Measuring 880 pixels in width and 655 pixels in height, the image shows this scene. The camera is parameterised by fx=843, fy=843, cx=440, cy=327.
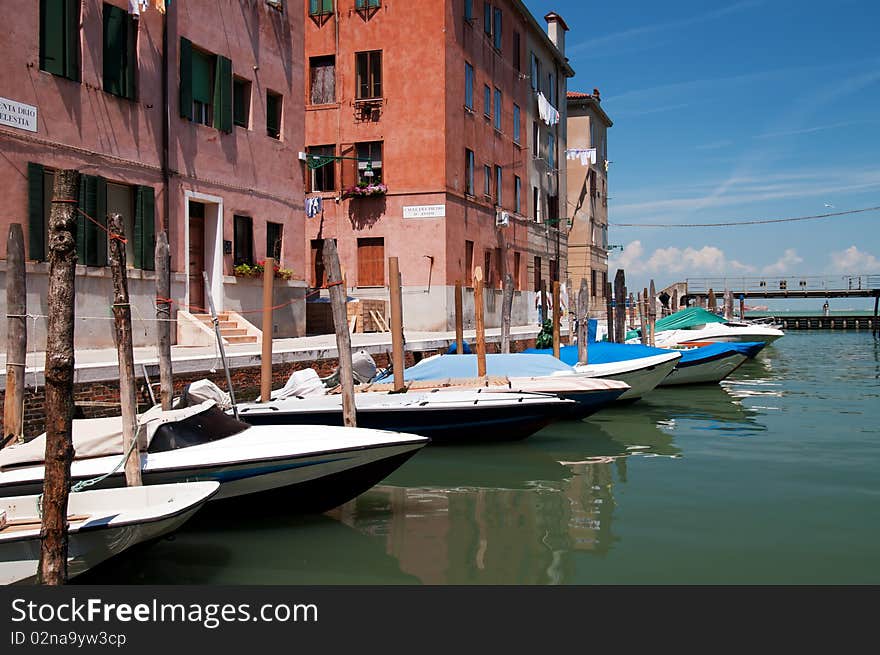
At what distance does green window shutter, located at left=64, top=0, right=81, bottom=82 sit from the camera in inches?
508

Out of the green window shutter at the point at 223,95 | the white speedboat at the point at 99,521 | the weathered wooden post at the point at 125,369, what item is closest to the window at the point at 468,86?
the green window shutter at the point at 223,95

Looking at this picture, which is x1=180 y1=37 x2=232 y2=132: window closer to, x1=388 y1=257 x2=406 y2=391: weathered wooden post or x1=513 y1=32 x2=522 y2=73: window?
x1=388 y1=257 x2=406 y2=391: weathered wooden post

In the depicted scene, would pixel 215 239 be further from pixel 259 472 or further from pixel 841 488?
pixel 841 488

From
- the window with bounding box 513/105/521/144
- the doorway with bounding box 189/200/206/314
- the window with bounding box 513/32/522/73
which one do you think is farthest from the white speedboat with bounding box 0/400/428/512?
the window with bounding box 513/32/522/73

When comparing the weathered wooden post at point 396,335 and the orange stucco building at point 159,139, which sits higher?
the orange stucco building at point 159,139

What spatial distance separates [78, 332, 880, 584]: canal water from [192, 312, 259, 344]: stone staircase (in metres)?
6.55

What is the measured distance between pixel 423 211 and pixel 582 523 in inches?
692

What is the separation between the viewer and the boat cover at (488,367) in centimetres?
1276

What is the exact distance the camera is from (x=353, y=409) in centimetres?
933

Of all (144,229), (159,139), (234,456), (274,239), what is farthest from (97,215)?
(234,456)

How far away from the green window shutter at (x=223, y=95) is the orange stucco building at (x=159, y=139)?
0.03 metres

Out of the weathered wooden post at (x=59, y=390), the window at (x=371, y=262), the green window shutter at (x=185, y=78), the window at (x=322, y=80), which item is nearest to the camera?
the weathered wooden post at (x=59, y=390)

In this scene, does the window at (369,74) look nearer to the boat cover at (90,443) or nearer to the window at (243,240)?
the window at (243,240)
